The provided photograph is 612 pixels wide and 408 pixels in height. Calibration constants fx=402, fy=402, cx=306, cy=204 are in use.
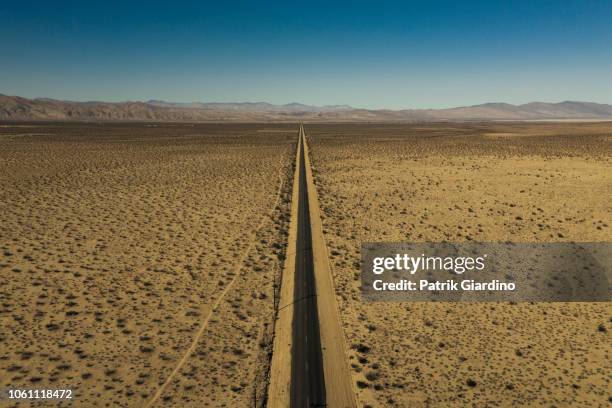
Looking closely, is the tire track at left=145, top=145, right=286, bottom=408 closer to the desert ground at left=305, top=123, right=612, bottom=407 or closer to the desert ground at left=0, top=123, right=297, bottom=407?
the desert ground at left=0, top=123, right=297, bottom=407

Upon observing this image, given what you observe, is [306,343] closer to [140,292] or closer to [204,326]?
[204,326]

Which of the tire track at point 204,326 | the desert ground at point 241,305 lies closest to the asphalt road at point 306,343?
the desert ground at point 241,305

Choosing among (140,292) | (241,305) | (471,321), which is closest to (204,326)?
(241,305)

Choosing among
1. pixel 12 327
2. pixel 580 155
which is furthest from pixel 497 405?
pixel 580 155

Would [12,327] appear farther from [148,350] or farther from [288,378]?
[288,378]

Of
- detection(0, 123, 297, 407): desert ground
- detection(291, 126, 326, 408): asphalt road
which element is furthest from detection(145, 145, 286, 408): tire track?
detection(291, 126, 326, 408): asphalt road
